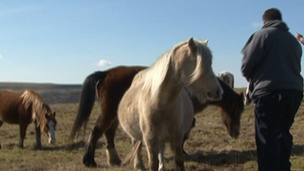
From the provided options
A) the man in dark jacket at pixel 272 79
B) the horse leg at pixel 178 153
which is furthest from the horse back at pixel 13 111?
the man in dark jacket at pixel 272 79

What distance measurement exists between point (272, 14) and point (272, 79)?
0.96 m

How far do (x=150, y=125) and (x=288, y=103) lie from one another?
5.87 feet

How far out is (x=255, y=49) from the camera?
4.12m

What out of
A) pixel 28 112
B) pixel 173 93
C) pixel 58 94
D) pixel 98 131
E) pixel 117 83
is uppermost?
pixel 173 93

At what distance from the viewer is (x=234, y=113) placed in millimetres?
7922

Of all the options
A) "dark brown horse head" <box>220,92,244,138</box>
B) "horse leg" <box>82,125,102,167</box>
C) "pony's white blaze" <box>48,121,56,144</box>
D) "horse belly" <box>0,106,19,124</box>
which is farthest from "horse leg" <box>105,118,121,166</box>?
"horse belly" <box>0,106,19,124</box>

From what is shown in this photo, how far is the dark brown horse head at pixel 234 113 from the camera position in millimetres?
7867

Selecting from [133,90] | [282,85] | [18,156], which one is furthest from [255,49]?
[18,156]

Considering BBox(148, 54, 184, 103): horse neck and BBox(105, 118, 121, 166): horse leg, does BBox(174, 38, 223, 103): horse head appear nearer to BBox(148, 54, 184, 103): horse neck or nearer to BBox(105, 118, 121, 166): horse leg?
BBox(148, 54, 184, 103): horse neck

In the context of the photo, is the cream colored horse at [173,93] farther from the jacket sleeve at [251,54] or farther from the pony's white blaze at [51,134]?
the pony's white blaze at [51,134]

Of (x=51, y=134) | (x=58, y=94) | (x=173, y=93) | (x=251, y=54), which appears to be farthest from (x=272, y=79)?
(x=58, y=94)

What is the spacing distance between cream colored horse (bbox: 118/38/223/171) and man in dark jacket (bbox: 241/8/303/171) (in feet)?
2.40

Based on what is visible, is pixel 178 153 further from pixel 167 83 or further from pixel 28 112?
pixel 28 112

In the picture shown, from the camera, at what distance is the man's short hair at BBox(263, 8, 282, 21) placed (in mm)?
4418
